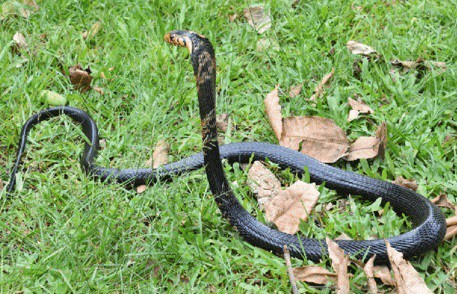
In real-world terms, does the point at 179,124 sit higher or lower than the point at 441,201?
higher

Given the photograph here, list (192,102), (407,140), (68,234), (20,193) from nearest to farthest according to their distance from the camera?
(68,234)
(20,193)
(407,140)
(192,102)

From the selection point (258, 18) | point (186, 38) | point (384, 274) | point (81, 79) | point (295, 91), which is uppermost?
point (186, 38)

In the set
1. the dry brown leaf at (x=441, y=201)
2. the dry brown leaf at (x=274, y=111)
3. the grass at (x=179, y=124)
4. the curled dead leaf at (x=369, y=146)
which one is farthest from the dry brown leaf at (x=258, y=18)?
the dry brown leaf at (x=441, y=201)

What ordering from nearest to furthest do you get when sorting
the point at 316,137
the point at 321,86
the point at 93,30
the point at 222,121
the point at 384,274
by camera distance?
the point at 384,274 < the point at 316,137 < the point at 222,121 < the point at 321,86 < the point at 93,30

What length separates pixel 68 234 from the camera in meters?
3.29

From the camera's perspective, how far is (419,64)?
476cm

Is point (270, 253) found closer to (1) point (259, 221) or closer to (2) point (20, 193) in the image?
(1) point (259, 221)

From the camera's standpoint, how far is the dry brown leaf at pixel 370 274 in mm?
3165

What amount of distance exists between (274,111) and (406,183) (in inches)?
40.6

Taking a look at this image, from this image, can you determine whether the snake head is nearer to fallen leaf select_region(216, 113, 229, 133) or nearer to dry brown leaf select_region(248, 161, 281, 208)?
dry brown leaf select_region(248, 161, 281, 208)

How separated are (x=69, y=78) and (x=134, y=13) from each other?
0.87 m

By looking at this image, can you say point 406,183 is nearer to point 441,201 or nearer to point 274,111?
point 441,201

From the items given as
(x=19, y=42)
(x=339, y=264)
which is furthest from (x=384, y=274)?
(x=19, y=42)

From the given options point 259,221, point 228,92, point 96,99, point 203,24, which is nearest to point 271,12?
point 203,24
